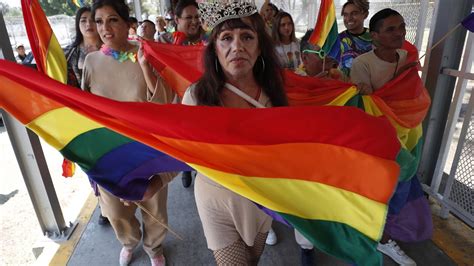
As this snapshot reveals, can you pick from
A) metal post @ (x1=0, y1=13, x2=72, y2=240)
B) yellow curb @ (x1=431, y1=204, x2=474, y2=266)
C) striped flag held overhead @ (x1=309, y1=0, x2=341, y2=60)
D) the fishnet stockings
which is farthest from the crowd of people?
metal post @ (x1=0, y1=13, x2=72, y2=240)

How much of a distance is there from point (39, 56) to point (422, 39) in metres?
3.53

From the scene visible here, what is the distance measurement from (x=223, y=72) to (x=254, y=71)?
0.19m

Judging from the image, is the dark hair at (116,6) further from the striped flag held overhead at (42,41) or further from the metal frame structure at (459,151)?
the metal frame structure at (459,151)

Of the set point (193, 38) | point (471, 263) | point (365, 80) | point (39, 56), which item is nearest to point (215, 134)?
point (365, 80)

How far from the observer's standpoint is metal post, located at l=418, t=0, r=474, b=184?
289cm

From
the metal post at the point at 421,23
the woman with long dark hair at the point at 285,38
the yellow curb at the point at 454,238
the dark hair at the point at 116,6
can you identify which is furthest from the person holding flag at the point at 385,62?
the dark hair at the point at 116,6

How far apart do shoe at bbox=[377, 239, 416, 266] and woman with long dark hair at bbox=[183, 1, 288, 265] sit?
143cm

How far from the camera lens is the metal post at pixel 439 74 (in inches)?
114

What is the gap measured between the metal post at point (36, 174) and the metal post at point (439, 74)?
3.61 meters

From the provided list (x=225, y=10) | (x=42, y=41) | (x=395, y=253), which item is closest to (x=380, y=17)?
(x=225, y=10)

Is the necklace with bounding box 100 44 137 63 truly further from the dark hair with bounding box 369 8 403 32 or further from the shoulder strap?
A: the dark hair with bounding box 369 8 403 32

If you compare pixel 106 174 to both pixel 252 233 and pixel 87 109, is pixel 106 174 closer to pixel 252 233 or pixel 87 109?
pixel 87 109

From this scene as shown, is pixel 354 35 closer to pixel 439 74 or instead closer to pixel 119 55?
pixel 439 74

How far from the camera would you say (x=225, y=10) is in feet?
4.94
